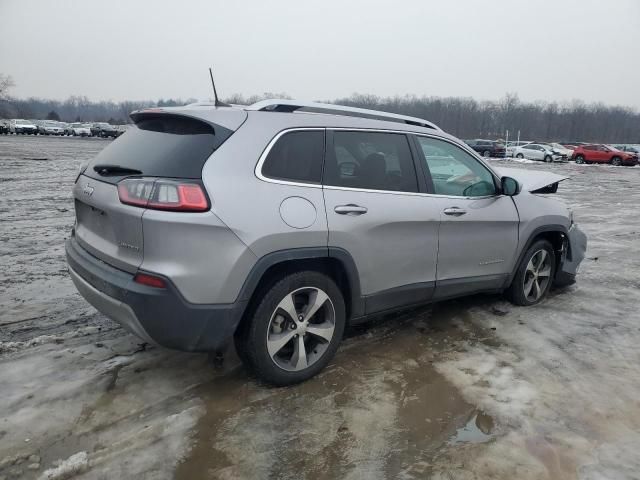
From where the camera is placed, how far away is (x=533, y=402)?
332cm

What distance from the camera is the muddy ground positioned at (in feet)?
8.77

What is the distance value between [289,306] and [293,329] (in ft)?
0.60

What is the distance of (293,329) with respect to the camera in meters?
3.30

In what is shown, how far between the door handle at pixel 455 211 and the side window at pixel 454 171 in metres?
0.14

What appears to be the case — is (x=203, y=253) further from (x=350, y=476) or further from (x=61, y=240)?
(x=61, y=240)

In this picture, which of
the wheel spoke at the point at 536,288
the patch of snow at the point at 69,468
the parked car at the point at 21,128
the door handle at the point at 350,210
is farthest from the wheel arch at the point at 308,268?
the parked car at the point at 21,128

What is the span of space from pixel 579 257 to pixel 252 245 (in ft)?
13.4

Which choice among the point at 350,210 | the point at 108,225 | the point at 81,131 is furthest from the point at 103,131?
the point at 350,210

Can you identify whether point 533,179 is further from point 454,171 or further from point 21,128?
point 21,128

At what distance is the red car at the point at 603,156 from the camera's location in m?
38.8

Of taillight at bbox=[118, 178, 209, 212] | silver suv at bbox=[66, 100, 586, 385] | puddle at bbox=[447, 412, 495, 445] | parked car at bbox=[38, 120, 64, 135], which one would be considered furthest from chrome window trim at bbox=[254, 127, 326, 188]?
parked car at bbox=[38, 120, 64, 135]

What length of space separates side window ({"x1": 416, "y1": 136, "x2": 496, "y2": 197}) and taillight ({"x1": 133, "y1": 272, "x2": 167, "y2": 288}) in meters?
2.23

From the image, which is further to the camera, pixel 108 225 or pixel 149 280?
pixel 108 225

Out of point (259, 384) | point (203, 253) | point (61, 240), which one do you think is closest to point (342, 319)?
point (259, 384)
